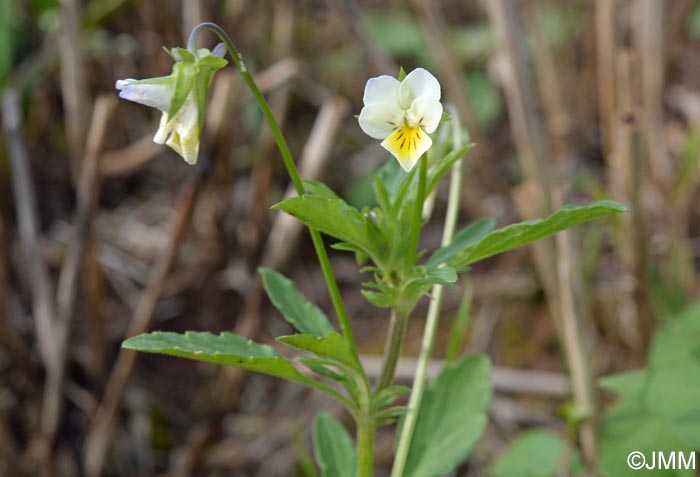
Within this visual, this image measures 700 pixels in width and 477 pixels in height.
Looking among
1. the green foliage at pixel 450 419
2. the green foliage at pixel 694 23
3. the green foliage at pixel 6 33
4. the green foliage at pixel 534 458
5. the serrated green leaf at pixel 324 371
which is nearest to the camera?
the serrated green leaf at pixel 324 371

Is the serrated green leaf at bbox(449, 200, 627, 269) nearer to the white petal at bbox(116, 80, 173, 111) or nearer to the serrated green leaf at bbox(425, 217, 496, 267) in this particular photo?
the serrated green leaf at bbox(425, 217, 496, 267)

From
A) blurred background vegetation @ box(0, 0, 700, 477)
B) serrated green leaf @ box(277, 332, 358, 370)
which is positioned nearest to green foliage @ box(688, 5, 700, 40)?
blurred background vegetation @ box(0, 0, 700, 477)

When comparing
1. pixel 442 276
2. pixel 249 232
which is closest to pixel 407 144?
pixel 442 276


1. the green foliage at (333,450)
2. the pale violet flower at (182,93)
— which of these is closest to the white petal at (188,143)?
the pale violet flower at (182,93)

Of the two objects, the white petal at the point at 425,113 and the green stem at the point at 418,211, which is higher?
the white petal at the point at 425,113

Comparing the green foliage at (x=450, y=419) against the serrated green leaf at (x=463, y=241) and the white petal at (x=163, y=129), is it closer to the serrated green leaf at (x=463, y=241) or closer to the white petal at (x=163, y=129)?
the serrated green leaf at (x=463, y=241)

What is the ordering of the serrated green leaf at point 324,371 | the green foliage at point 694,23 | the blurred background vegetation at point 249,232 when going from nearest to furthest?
1. the serrated green leaf at point 324,371
2. the blurred background vegetation at point 249,232
3. the green foliage at point 694,23

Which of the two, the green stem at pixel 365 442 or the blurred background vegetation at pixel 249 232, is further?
the blurred background vegetation at pixel 249 232

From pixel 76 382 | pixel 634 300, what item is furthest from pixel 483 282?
pixel 76 382
